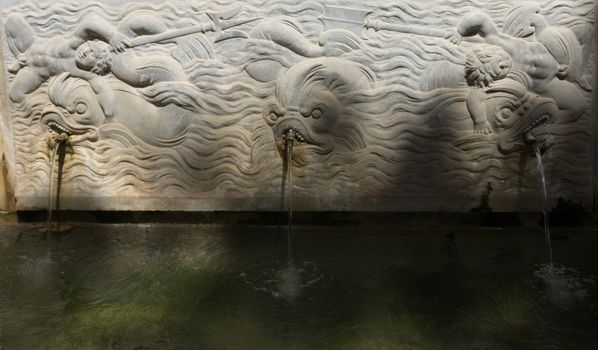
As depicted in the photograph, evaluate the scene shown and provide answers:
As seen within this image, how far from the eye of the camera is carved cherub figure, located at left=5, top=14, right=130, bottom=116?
3.16 m

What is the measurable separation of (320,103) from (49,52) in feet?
5.07

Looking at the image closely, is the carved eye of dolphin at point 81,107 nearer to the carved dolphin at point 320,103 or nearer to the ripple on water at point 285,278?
the carved dolphin at point 320,103

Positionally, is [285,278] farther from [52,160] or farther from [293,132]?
[52,160]

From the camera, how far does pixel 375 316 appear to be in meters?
2.41

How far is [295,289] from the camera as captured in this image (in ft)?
8.72

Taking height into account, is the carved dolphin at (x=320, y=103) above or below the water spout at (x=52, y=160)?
above

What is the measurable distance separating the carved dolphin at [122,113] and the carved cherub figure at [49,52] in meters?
0.05

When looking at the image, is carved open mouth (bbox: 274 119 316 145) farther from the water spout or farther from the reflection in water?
the reflection in water

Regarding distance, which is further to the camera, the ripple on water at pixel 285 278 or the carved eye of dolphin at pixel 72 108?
the carved eye of dolphin at pixel 72 108

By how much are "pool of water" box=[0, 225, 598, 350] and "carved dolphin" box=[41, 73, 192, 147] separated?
56 cm

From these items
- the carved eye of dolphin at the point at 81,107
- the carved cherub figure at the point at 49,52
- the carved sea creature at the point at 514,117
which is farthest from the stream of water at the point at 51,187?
the carved sea creature at the point at 514,117

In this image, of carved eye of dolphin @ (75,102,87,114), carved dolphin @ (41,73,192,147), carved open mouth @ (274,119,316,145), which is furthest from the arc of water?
Answer: carved eye of dolphin @ (75,102,87,114)

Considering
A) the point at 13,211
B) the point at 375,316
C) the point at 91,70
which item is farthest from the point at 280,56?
the point at 13,211

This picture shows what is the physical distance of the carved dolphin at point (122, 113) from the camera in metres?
3.24
